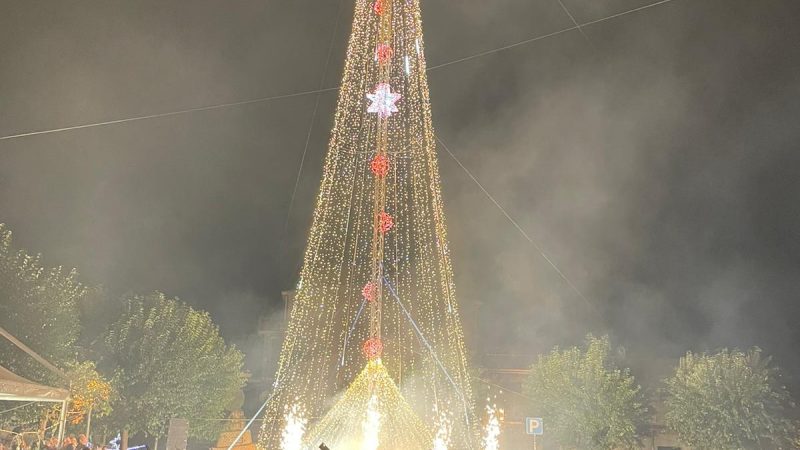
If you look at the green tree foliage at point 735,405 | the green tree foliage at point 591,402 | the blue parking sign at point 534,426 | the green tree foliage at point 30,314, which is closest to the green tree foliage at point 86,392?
the green tree foliage at point 30,314

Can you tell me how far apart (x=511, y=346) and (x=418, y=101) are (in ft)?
91.5

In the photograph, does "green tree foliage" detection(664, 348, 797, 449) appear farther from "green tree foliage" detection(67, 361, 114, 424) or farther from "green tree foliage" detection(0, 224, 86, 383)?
"green tree foliage" detection(0, 224, 86, 383)

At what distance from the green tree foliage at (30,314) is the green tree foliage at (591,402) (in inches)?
808

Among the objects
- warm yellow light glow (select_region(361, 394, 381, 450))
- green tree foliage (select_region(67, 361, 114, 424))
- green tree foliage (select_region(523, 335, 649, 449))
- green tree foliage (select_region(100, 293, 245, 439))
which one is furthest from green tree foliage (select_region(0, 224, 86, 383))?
green tree foliage (select_region(523, 335, 649, 449))

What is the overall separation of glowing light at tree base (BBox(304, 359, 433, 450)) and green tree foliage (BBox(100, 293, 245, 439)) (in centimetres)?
708

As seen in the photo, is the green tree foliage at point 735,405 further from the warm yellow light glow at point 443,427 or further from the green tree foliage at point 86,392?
the green tree foliage at point 86,392

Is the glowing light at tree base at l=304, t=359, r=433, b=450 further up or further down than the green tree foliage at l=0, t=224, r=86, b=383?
further down

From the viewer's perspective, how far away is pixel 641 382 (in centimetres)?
3170

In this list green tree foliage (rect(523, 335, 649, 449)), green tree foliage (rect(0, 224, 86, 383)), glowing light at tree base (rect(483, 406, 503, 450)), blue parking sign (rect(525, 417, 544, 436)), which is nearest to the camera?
green tree foliage (rect(0, 224, 86, 383))

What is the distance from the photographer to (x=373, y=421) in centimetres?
1755

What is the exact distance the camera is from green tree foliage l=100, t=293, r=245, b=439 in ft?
78.9

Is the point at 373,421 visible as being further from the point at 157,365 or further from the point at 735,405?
the point at 735,405

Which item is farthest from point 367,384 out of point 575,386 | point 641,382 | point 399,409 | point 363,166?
point 641,382

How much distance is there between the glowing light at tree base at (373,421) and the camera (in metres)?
17.6
